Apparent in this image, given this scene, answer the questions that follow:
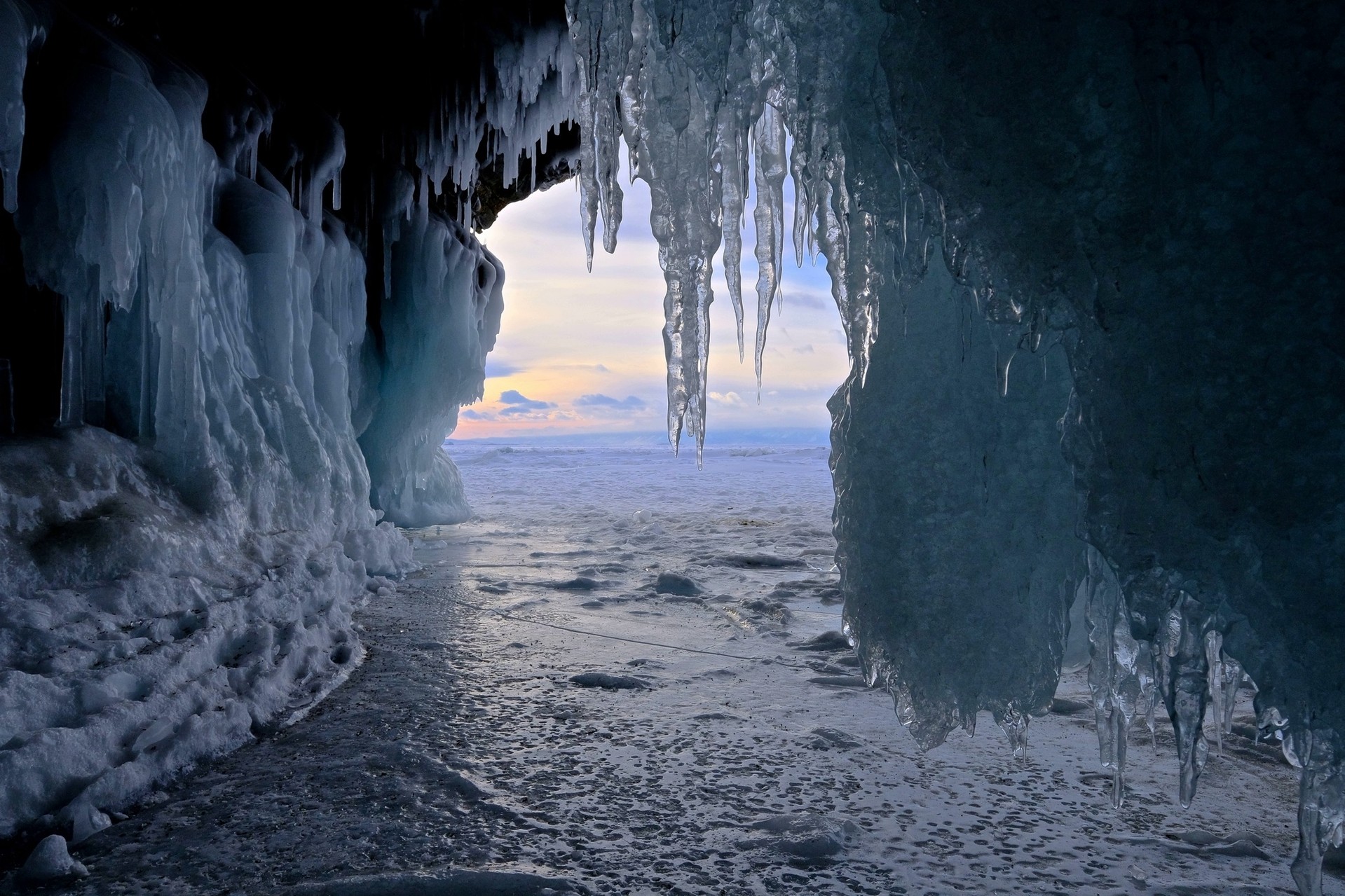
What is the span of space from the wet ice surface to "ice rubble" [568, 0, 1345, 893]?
0.32 m

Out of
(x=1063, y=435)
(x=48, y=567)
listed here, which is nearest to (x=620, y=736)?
(x=1063, y=435)

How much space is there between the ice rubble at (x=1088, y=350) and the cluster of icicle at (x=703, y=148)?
0.03m

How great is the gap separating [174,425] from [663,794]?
4.16 m

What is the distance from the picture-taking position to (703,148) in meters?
2.89

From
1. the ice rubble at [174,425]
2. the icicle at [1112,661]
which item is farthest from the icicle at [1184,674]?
the ice rubble at [174,425]

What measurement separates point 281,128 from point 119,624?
4.97 m

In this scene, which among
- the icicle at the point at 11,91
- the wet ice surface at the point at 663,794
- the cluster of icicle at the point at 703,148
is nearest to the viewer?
the wet ice surface at the point at 663,794

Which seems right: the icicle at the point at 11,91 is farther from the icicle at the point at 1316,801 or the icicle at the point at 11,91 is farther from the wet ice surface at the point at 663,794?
the icicle at the point at 1316,801

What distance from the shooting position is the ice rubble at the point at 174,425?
2.78m

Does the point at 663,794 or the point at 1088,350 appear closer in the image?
the point at 1088,350

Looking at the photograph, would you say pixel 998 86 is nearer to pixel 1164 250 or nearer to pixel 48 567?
pixel 1164 250

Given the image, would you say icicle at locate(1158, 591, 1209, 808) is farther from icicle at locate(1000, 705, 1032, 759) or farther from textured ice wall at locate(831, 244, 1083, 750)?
icicle at locate(1000, 705, 1032, 759)

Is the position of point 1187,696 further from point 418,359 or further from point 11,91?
point 418,359

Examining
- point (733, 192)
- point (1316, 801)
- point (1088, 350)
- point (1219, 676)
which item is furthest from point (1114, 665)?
point (733, 192)
